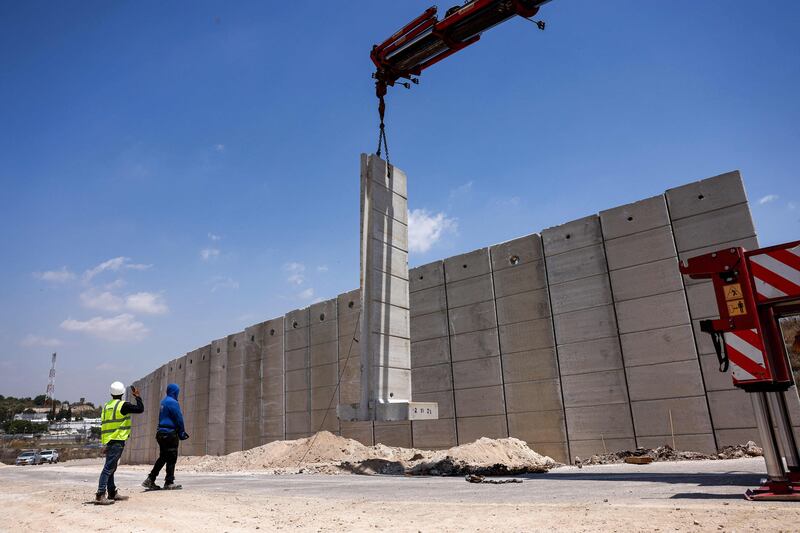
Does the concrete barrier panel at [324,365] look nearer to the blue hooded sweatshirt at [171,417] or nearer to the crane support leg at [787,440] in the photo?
the blue hooded sweatshirt at [171,417]

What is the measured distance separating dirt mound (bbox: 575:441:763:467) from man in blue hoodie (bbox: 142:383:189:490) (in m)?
9.92

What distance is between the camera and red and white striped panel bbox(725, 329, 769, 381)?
582 centimetres

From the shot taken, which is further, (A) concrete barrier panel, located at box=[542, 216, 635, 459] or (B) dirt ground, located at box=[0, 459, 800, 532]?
(A) concrete barrier panel, located at box=[542, 216, 635, 459]

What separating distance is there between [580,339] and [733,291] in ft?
31.3

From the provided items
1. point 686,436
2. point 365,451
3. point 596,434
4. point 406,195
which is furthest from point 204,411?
point 686,436

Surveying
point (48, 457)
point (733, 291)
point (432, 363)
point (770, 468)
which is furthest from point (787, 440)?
point (48, 457)

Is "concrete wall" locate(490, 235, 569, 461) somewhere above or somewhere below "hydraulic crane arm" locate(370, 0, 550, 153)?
below

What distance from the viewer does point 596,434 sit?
579 inches

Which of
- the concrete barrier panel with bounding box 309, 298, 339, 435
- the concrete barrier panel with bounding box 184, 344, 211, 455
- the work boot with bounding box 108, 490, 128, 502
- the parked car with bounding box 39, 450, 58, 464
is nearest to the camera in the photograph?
the work boot with bounding box 108, 490, 128, 502

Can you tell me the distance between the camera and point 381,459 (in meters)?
15.4

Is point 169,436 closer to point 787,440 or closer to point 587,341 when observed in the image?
point 787,440

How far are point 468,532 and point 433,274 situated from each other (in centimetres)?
1506

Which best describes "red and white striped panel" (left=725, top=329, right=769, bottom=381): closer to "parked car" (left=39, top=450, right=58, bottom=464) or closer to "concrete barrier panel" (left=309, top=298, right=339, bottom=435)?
"concrete barrier panel" (left=309, top=298, right=339, bottom=435)

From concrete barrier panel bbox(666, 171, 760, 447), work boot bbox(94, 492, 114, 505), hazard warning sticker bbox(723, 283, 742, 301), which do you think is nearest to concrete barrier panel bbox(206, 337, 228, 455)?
work boot bbox(94, 492, 114, 505)
